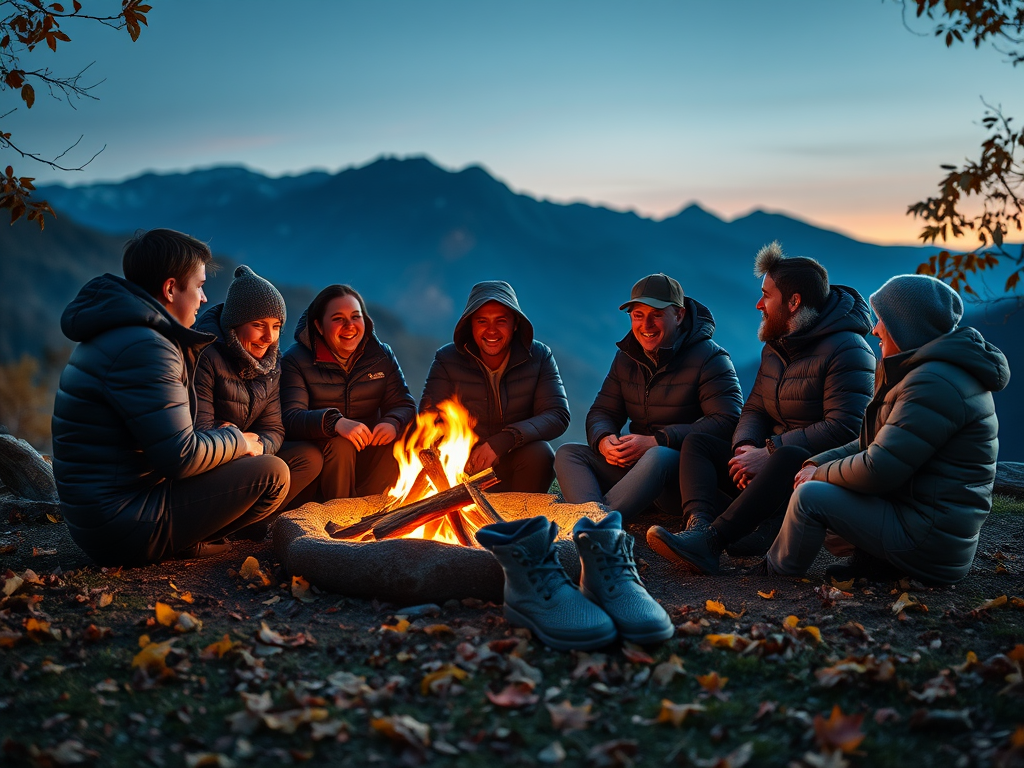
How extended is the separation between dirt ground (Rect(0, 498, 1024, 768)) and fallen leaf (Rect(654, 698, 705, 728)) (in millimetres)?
19

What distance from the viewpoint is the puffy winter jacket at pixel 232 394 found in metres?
5.45

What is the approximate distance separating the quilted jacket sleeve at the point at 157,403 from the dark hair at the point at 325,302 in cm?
180

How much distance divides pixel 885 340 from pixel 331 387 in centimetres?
403

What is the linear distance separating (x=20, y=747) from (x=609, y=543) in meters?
2.51

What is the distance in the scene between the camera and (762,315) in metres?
5.71

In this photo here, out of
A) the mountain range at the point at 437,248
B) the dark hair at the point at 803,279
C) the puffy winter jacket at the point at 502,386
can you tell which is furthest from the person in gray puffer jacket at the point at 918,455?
the mountain range at the point at 437,248

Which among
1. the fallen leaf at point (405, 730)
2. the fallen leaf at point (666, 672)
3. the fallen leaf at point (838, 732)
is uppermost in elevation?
the fallen leaf at point (838, 732)

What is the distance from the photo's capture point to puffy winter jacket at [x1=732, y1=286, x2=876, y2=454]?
5266 mm

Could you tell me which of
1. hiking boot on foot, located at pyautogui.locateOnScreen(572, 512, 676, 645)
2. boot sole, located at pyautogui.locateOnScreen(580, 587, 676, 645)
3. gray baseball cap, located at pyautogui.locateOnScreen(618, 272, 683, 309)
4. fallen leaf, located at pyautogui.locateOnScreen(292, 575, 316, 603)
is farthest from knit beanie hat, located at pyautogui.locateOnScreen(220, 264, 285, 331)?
boot sole, located at pyautogui.locateOnScreen(580, 587, 676, 645)

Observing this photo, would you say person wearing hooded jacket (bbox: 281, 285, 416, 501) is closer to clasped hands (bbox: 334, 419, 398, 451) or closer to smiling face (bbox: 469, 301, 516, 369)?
clasped hands (bbox: 334, 419, 398, 451)

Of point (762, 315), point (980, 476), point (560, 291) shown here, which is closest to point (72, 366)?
point (762, 315)

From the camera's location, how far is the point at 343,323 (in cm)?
610

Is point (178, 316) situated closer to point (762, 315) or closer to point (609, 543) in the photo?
point (609, 543)

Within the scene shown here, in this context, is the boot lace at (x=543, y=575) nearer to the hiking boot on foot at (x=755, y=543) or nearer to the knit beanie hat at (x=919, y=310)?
the hiking boot on foot at (x=755, y=543)
